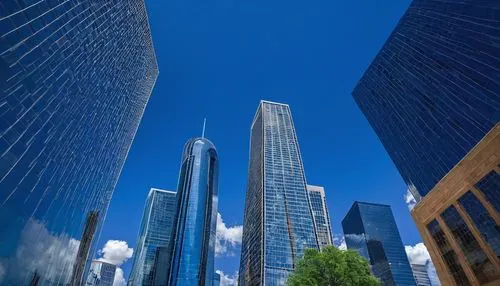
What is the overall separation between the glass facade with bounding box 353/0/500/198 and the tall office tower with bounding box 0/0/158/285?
66309 mm

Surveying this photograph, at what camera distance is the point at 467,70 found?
52.8m

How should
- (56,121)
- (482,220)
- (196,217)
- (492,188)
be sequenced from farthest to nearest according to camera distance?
(196,217) < (56,121) < (482,220) < (492,188)

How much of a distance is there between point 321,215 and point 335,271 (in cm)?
13318

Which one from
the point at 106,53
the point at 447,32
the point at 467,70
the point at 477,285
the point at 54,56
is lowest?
the point at 477,285

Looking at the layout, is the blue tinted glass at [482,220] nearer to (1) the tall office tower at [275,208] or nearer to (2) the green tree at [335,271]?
(2) the green tree at [335,271]

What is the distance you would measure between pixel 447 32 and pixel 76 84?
72247mm

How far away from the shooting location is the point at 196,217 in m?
136

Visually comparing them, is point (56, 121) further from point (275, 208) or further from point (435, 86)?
point (275, 208)

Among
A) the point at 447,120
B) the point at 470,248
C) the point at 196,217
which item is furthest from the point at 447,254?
the point at 196,217

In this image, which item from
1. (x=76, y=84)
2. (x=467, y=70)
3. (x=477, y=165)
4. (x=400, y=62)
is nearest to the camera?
(x=477, y=165)

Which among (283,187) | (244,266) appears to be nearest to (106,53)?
(283,187)

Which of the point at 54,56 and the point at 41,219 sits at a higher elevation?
the point at 54,56

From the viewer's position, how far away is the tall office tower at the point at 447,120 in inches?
1194

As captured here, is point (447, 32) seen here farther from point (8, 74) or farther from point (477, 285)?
point (8, 74)
